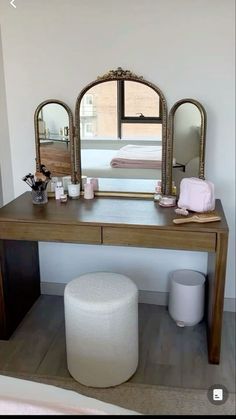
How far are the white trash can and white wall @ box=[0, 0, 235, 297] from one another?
276 mm

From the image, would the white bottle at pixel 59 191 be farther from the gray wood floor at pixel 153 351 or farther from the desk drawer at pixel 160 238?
the gray wood floor at pixel 153 351

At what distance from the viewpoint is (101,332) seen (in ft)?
6.02

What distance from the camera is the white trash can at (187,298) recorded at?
2.34 metres

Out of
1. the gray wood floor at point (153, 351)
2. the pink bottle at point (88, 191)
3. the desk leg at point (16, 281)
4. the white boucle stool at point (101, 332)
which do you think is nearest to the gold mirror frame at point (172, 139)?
the pink bottle at point (88, 191)

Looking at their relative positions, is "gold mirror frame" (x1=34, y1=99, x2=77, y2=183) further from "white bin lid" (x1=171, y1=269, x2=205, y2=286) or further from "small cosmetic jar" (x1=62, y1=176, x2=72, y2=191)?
"white bin lid" (x1=171, y1=269, x2=205, y2=286)

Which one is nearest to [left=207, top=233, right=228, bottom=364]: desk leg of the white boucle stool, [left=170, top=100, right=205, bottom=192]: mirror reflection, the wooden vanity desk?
the wooden vanity desk

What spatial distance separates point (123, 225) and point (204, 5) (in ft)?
4.00

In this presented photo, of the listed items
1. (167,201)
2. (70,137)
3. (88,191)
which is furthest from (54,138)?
(167,201)

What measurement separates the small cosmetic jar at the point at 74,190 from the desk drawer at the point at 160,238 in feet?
1.54

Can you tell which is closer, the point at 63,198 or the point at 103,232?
the point at 103,232

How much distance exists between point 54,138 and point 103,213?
0.60 metres

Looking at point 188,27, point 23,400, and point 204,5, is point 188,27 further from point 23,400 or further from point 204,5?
point 23,400

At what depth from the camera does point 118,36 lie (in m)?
2.23

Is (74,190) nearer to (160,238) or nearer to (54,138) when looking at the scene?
(54,138)
